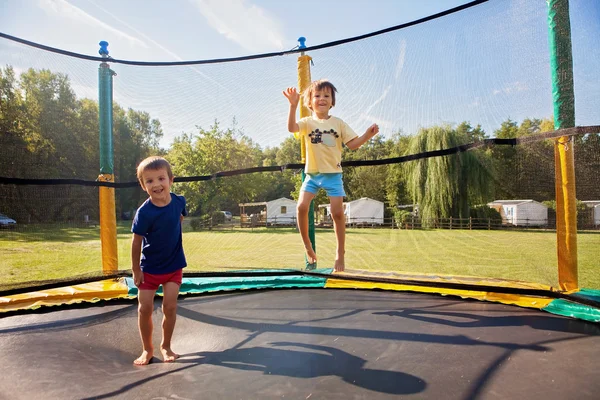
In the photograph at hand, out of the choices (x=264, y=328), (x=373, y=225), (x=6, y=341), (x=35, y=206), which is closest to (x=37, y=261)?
Result: (x=35, y=206)

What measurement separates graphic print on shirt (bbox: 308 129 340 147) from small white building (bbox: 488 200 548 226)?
4.05 feet

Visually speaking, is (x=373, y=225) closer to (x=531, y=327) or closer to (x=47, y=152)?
(x=531, y=327)

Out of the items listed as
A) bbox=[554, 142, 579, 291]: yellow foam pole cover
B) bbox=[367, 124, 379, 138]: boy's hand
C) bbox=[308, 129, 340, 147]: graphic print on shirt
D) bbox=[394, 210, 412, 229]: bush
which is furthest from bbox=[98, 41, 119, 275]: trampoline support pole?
bbox=[554, 142, 579, 291]: yellow foam pole cover

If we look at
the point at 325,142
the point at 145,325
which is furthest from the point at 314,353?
the point at 325,142

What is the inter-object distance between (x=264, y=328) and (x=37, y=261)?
1.92 metres

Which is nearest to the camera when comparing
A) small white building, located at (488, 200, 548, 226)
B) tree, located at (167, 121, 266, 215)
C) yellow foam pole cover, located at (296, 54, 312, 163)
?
small white building, located at (488, 200, 548, 226)

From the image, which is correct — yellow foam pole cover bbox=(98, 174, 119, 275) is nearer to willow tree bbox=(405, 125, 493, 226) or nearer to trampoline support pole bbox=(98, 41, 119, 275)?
trampoline support pole bbox=(98, 41, 119, 275)

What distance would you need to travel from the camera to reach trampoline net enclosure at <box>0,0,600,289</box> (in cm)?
256

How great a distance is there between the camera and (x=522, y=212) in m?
2.70

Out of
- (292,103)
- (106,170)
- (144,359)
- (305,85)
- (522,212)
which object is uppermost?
(305,85)

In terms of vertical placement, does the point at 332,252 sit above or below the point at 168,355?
above

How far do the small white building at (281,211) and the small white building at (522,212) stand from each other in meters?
1.69

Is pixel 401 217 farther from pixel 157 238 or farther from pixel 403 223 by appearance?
pixel 157 238

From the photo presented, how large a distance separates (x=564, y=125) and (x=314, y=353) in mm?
2022
